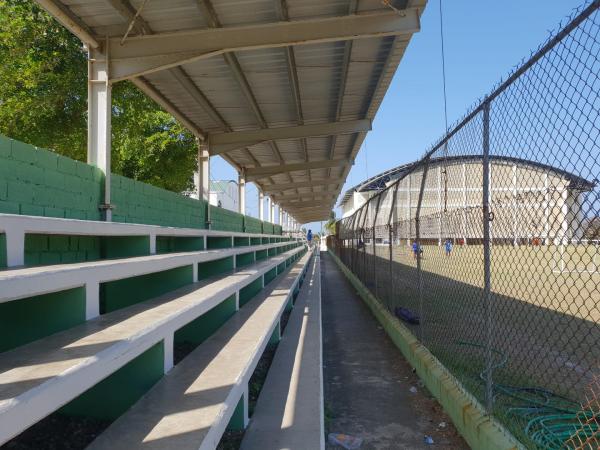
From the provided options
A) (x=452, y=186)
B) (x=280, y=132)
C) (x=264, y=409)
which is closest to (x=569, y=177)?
(x=452, y=186)

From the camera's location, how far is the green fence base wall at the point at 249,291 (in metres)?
7.70

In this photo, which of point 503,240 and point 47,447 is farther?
point 503,240

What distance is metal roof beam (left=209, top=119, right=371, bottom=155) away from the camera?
1270cm

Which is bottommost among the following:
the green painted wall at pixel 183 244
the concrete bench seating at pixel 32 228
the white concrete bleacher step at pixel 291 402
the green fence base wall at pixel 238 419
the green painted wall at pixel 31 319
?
the white concrete bleacher step at pixel 291 402

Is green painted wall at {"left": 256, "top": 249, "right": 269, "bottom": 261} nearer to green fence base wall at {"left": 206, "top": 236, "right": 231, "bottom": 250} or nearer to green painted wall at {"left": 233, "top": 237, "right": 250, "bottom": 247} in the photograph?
green painted wall at {"left": 233, "top": 237, "right": 250, "bottom": 247}

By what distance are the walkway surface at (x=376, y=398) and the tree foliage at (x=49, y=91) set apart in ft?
30.2

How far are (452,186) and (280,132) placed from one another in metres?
7.89

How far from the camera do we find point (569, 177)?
10.6ft

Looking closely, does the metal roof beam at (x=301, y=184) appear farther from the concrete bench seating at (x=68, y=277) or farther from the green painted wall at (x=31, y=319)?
the green painted wall at (x=31, y=319)

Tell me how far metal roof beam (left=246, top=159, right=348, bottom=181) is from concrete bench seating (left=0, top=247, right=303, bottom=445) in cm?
1440

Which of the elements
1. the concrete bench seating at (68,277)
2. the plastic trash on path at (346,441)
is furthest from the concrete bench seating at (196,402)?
the plastic trash on path at (346,441)

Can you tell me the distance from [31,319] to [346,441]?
111 inches

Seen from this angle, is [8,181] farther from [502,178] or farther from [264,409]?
[502,178]

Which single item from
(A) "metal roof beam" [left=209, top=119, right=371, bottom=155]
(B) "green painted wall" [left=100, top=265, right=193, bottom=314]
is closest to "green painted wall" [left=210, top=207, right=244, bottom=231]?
(A) "metal roof beam" [left=209, top=119, right=371, bottom=155]
